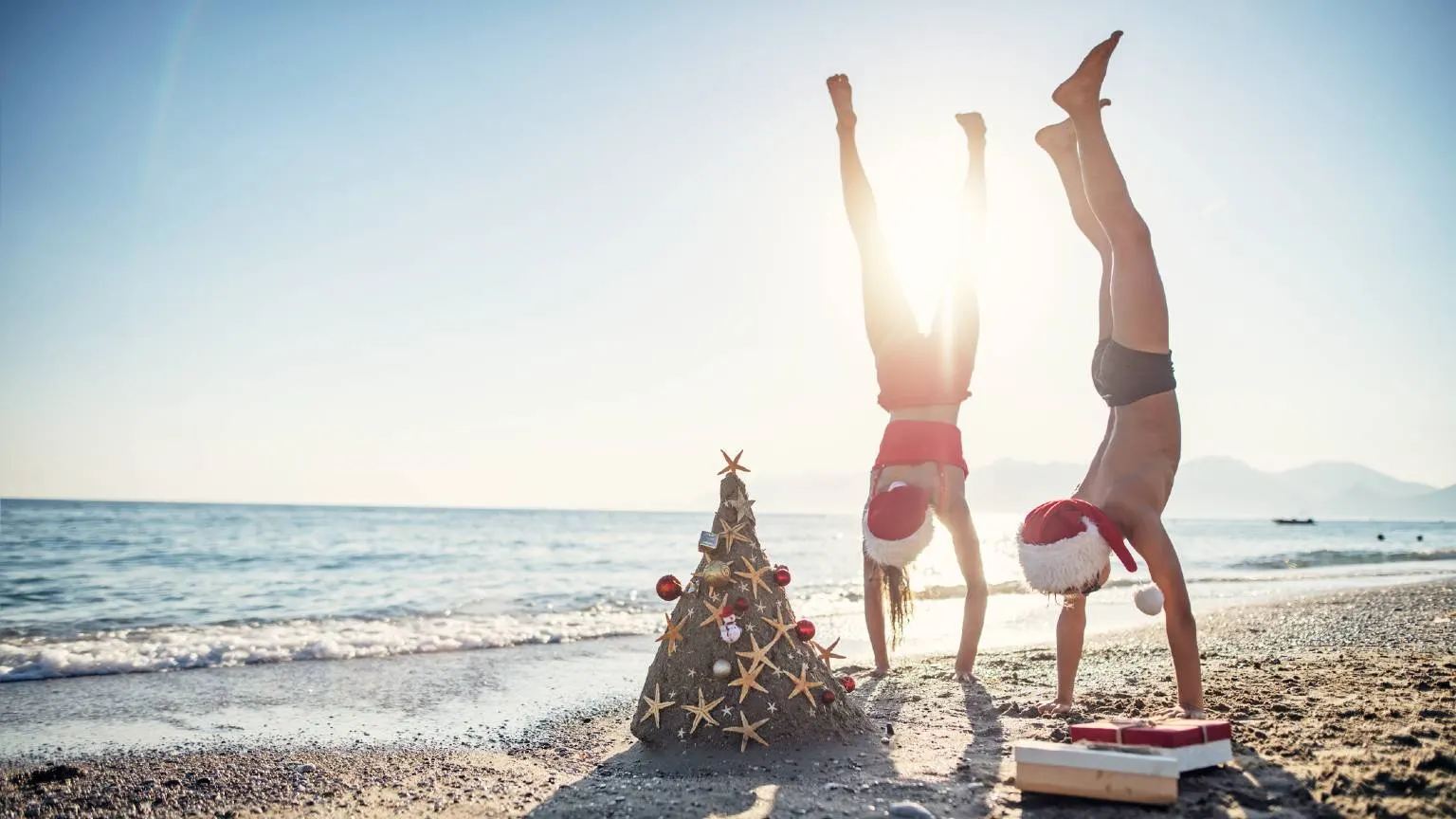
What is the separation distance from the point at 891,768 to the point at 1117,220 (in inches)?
110

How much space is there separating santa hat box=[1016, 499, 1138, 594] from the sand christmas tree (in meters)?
1.10

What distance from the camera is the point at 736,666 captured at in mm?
3803

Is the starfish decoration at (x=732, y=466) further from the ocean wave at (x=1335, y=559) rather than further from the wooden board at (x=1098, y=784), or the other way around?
the ocean wave at (x=1335, y=559)

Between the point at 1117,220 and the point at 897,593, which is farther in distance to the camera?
the point at 897,593

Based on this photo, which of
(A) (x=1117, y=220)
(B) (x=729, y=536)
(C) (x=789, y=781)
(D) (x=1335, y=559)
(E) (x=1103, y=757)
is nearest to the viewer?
(E) (x=1103, y=757)

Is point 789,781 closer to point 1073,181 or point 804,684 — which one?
point 804,684

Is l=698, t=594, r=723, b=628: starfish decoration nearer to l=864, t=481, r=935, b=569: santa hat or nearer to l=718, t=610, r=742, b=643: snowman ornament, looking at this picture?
l=718, t=610, r=742, b=643: snowman ornament

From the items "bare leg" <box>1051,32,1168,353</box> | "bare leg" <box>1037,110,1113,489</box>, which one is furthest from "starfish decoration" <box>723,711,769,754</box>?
"bare leg" <box>1037,110,1113,489</box>

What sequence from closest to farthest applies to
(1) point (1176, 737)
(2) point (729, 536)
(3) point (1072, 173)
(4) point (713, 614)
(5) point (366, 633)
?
1. (1) point (1176, 737)
2. (4) point (713, 614)
3. (2) point (729, 536)
4. (3) point (1072, 173)
5. (5) point (366, 633)

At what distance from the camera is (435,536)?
130 ft

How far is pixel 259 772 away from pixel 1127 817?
3.86 meters

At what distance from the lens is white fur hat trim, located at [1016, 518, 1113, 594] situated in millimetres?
3516

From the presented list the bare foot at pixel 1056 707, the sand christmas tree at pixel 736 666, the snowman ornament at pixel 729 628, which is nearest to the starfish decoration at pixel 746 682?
the sand christmas tree at pixel 736 666

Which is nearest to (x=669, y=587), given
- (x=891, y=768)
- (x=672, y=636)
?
(x=672, y=636)
